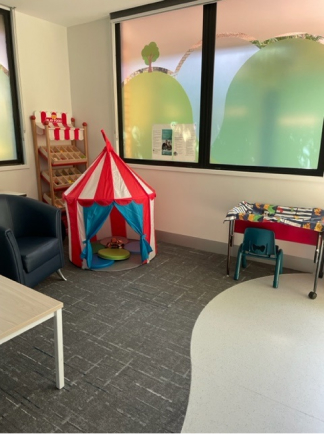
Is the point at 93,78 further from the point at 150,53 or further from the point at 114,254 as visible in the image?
the point at 114,254

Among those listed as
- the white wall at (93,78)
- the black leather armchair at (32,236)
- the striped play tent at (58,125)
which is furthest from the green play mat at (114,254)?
the striped play tent at (58,125)

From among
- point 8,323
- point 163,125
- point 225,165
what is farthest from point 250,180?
point 8,323

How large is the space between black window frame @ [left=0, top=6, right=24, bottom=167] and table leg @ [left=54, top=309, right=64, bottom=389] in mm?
2923

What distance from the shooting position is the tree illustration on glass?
388 centimetres

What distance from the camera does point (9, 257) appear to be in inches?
97.6

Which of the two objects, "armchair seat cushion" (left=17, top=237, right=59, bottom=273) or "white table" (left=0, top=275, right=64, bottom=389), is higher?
"white table" (left=0, top=275, right=64, bottom=389)

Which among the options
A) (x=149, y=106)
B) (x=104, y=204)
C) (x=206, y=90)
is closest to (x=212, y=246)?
(x=104, y=204)

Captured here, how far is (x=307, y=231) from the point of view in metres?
3.04

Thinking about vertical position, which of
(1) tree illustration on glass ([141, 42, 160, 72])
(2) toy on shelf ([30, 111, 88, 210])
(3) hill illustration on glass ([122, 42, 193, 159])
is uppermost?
(1) tree illustration on glass ([141, 42, 160, 72])

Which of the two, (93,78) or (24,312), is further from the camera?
(93,78)

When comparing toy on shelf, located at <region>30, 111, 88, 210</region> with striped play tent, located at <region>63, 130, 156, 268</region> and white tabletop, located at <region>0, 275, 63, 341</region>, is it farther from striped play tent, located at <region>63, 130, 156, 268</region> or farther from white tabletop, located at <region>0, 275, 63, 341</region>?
white tabletop, located at <region>0, 275, 63, 341</region>

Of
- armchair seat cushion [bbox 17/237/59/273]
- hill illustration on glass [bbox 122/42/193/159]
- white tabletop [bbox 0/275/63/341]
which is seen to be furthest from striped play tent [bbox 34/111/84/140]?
white tabletop [bbox 0/275/63/341]

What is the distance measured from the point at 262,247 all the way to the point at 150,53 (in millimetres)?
2683

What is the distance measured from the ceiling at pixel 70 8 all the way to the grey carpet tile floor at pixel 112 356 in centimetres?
298
